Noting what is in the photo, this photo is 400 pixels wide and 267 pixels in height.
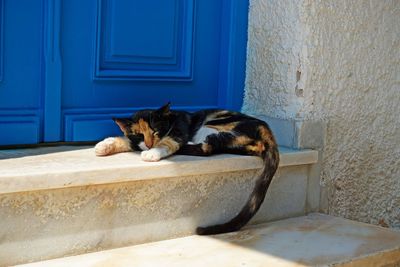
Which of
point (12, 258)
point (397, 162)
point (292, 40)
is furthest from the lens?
point (397, 162)

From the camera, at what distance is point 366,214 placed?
12.5 ft

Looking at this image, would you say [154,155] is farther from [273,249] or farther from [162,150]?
[273,249]

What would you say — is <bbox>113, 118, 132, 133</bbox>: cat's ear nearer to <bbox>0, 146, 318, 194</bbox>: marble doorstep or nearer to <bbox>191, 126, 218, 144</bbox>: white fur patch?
<bbox>0, 146, 318, 194</bbox>: marble doorstep

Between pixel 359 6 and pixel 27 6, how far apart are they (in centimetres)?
192

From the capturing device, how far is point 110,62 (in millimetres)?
3186

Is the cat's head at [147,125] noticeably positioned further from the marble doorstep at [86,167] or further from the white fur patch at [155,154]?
the white fur patch at [155,154]

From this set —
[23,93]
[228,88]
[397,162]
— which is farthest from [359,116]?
[23,93]

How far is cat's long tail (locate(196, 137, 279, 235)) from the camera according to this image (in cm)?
289

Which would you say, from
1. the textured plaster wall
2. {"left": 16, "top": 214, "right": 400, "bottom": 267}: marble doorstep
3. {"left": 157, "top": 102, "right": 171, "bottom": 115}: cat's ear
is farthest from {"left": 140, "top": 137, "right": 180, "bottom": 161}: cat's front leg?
the textured plaster wall

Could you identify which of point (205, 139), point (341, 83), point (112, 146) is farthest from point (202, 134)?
point (341, 83)

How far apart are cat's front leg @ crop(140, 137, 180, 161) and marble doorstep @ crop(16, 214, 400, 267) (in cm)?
38

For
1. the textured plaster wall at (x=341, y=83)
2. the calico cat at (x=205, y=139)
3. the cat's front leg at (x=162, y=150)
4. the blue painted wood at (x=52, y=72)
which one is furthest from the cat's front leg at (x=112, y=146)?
the textured plaster wall at (x=341, y=83)

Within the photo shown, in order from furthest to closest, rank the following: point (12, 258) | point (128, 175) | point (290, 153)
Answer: point (290, 153)
point (128, 175)
point (12, 258)

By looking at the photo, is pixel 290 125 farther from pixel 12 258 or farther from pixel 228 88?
pixel 12 258
